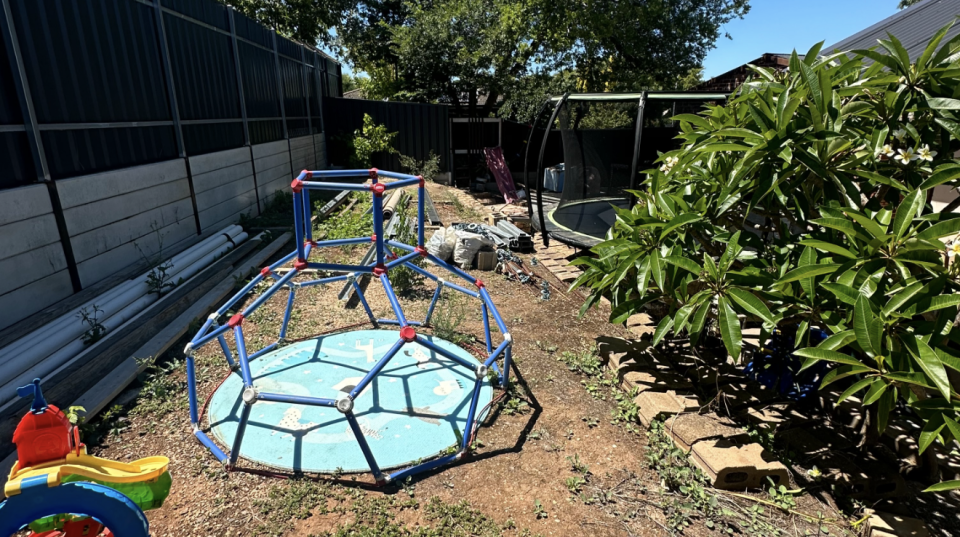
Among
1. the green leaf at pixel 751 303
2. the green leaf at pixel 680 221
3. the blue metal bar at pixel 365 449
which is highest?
the green leaf at pixel 680 221

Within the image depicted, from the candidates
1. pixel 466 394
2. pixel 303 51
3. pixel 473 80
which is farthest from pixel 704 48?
pixel 466 394

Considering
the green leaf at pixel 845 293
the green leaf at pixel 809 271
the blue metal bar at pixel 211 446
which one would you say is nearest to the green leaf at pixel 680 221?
the green leaf at pixel 809 271

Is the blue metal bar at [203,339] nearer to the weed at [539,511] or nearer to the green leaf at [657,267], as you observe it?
the weed at [539,511]

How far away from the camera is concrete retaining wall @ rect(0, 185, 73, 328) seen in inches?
157

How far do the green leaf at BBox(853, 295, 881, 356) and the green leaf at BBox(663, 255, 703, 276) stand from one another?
2.73ft

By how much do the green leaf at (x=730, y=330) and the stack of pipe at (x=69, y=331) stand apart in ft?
14.4

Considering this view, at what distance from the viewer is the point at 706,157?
343cm

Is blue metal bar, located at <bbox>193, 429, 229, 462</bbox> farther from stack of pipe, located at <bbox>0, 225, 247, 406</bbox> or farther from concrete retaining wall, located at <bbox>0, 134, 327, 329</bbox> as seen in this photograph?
concrete retaining wall, located at <bbox>0, 134, 327, 329</bbox>

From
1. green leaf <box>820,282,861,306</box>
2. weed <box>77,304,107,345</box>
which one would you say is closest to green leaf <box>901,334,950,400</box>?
green leaf <box>820,282,861,306</box>

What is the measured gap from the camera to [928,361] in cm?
211

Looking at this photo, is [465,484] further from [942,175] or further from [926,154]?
[926,154]

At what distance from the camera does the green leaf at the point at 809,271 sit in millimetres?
2416

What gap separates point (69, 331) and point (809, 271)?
5206 mm

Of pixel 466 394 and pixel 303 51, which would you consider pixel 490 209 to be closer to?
pixel 303 51
